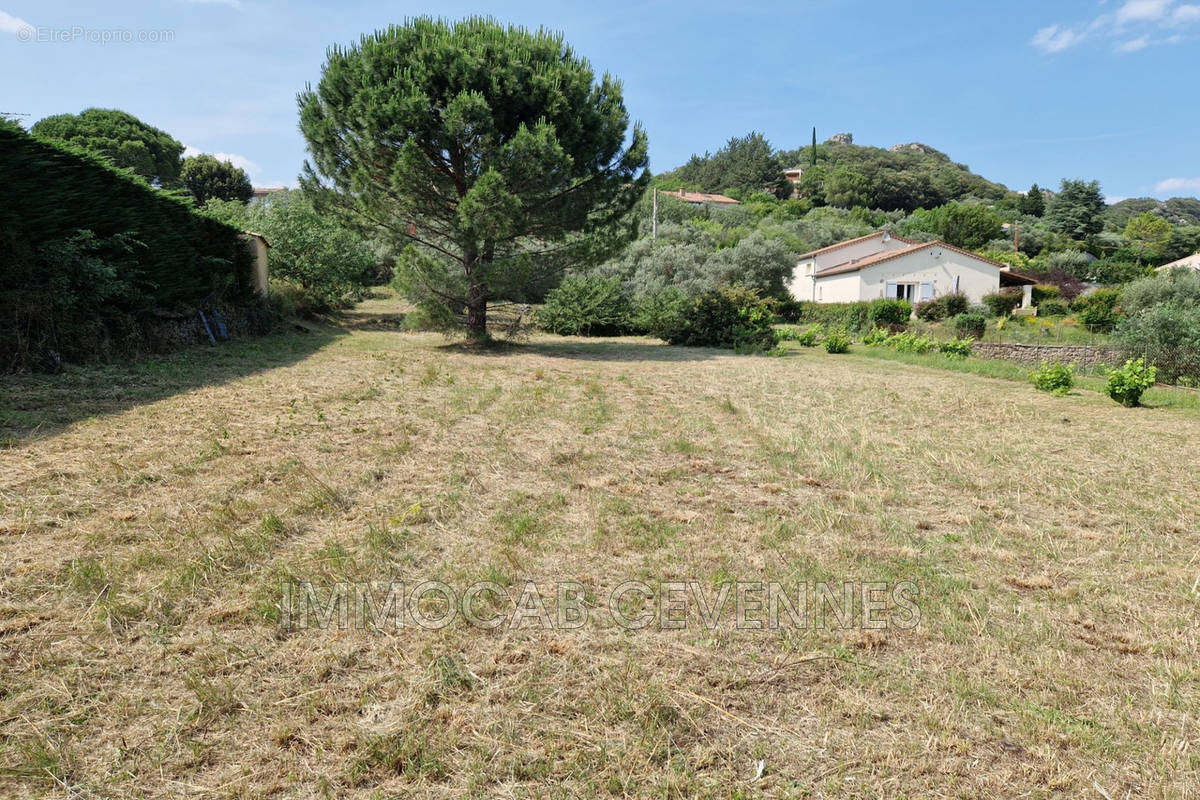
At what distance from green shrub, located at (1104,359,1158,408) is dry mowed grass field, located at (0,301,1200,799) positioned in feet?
12.2

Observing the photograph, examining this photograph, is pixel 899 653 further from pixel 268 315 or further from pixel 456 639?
pixel 268 315

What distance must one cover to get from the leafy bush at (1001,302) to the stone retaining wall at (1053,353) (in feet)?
51.8

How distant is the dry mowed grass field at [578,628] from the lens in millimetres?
1834

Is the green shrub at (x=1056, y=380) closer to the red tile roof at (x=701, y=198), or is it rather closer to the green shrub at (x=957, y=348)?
the green shrub at (x=957, y=348)

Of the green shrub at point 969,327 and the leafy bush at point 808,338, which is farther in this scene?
the leafy bush at point 808,338

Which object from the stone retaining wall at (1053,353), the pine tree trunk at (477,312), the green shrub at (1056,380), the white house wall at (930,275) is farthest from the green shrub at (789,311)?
the green shrub at (1056,380)

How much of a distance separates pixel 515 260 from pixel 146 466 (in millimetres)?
9576

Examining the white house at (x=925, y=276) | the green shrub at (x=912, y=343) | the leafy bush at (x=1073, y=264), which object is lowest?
the green shrub at (x=912, y=343)

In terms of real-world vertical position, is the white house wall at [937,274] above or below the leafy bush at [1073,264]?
below

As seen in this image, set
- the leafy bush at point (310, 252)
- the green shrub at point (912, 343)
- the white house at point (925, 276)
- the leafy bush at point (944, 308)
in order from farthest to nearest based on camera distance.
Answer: the white house at point (925, 276) → the leafy bush at point (944, 308) → the leafy bush at point (310, 252) → the green shrub at point (912, 343)

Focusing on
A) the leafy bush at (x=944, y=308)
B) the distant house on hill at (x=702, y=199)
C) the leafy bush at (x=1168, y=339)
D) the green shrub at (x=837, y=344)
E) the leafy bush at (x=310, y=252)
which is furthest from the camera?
the distant house on hill at (x=702, y=199)

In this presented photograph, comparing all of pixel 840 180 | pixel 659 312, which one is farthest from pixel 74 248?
pixel 840 180

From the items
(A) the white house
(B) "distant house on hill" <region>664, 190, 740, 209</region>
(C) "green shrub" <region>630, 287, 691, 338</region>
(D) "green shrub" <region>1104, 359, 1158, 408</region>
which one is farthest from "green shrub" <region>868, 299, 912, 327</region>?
(B) "distant house on hill" <region>664, 190, 740, 209</region>

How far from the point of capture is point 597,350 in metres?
16.2
